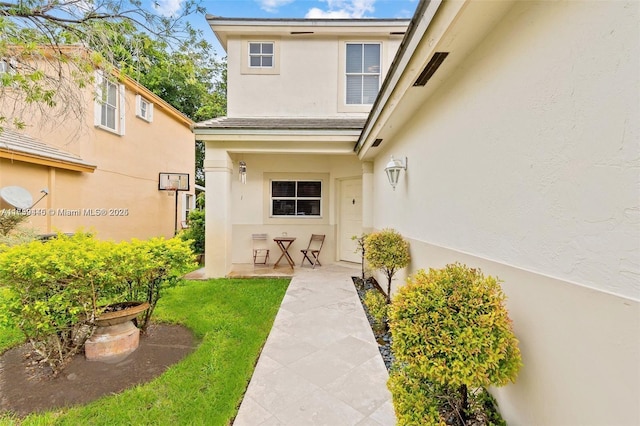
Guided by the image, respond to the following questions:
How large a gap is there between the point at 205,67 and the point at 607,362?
5984 mm

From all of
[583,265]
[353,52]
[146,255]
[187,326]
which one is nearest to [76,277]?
[146,255]

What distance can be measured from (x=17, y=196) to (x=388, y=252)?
31.6 feet

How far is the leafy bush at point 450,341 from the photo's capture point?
1663 millimetres

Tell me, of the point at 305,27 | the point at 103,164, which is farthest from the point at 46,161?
the point at 305,27

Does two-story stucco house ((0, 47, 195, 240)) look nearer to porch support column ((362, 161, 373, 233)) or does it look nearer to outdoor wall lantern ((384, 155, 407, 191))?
outdoor wall lantern ((384, 155, 407, 191))

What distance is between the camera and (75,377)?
303cm

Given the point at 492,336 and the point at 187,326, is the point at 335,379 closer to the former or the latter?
the point at 492,336

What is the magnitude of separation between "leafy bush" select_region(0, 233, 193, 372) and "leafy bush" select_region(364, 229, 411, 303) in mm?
3272

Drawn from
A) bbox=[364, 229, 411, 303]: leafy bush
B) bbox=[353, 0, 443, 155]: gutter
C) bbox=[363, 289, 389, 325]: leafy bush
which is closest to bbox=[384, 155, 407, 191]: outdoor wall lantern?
bbox=[353, 0, 443, 155]: gutter

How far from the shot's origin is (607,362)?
1.28 meters

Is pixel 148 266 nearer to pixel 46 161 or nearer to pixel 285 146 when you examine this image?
pixel 285 146

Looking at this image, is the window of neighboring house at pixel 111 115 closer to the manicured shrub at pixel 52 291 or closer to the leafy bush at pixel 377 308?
the manicured shrub at pixel 52 291

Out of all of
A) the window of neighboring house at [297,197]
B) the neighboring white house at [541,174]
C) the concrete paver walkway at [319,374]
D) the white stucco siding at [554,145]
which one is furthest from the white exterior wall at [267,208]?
the white stucco siding at [554,145]

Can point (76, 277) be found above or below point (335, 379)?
above
